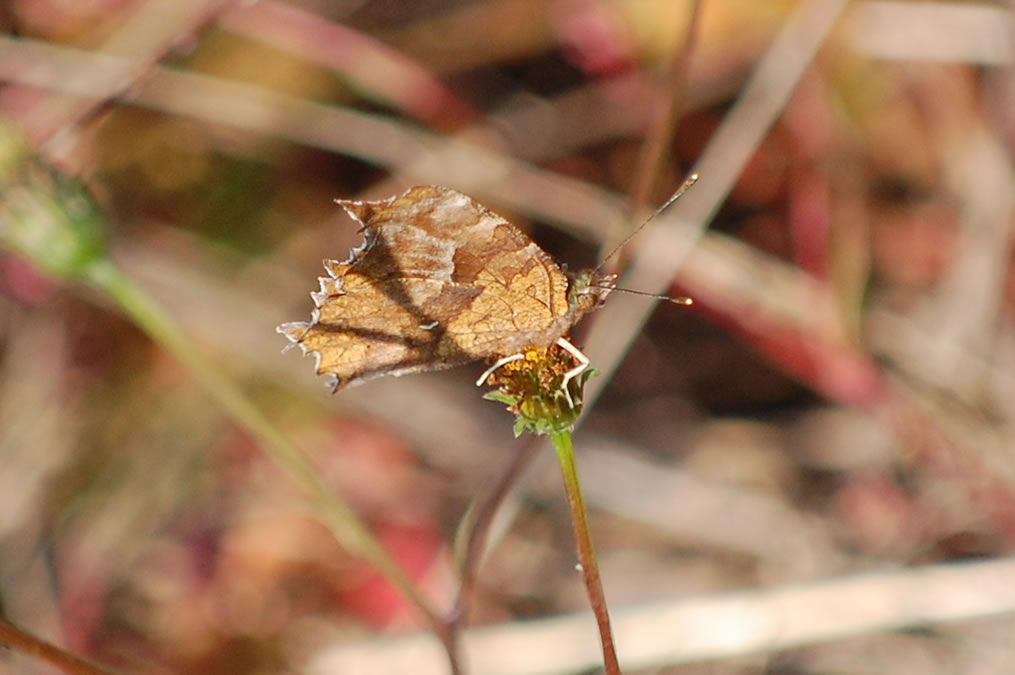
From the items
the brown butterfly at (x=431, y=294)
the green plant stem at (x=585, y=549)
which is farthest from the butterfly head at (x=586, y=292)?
the green plant stem at (x=585, y=549)

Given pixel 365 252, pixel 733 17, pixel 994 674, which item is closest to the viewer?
pixel 365 252

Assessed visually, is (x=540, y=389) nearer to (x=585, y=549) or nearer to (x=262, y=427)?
(x=585, y=549)

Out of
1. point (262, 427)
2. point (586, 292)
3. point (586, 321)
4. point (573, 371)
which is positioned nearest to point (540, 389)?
point (573, 371)

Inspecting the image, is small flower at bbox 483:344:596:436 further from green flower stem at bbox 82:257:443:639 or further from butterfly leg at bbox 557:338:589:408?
green flower stem at bbox 82:257:443:639

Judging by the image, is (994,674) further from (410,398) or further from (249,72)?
(249,72)

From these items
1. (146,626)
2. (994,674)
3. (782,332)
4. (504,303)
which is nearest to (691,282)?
(782,332)

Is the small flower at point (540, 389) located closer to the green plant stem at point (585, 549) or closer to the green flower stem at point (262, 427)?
the green plant stem at point (585, 549)

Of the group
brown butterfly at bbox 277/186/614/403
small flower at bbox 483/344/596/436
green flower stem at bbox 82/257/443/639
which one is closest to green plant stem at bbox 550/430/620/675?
small flower at bbox 483/344/596/436

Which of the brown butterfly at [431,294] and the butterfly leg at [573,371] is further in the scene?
the brown butterfly at [431,294]
